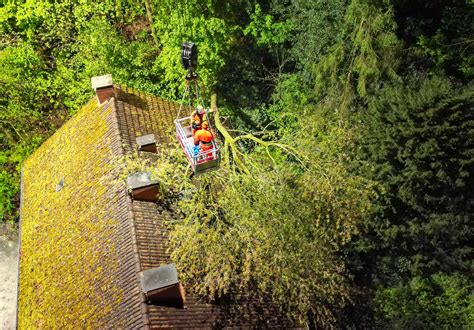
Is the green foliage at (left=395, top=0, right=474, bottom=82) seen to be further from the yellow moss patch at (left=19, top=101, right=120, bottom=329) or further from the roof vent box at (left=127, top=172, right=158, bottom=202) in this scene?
the yellow moss patch at (left=19, top=101, right=120, bottom=329)

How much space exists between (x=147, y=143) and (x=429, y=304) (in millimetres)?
11311

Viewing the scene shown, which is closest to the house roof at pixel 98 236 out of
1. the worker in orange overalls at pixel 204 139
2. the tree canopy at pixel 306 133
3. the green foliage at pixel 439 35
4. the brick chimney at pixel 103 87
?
the brick chimney at pixel 103 87

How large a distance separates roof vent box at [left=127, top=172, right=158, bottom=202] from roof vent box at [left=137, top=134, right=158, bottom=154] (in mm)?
1629

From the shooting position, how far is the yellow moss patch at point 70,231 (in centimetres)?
1420

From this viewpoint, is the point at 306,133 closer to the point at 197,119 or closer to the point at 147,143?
the point at 197,119

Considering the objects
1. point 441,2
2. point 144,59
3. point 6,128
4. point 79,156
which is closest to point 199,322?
point 79,156

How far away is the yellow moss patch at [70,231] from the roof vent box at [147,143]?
0.94m

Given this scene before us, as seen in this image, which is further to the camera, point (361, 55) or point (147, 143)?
point (361, 55)

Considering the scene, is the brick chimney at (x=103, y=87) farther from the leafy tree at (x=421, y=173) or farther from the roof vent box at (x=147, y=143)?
the leafy tree at (x=421, y=173)

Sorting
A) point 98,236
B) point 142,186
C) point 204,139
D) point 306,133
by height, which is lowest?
point 98,236

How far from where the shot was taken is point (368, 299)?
63.3ft

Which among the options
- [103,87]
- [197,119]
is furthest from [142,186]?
[103,87]

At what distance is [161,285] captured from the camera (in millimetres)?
12906

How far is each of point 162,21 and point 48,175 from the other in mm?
7659
